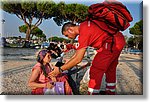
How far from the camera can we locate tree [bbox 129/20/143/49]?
2.40 meters

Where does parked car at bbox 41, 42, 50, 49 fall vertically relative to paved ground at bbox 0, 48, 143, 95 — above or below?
above

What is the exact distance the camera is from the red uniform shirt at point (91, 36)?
7.50 feet

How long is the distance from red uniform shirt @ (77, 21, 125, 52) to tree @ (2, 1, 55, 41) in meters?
0.35

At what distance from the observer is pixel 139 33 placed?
2.43 meters

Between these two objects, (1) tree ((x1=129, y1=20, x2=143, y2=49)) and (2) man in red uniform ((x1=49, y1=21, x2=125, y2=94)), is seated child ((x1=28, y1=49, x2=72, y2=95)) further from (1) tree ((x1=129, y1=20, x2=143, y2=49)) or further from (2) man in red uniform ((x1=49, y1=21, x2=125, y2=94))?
(1) tree ((x1=129, y1=20, x2=143, y2=49))

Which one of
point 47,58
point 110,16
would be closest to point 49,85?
point 47,58

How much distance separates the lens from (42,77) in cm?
238

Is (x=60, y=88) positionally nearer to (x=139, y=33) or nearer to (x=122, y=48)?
(x=122, y=48)

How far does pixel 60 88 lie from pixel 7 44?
59 cm

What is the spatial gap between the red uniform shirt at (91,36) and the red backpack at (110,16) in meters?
0.04

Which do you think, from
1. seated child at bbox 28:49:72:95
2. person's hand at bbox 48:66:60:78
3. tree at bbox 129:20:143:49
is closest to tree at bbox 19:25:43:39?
seated child at bbox 28:49:72:95

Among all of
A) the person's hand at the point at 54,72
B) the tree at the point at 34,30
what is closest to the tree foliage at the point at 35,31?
the tree at the point at 34,30

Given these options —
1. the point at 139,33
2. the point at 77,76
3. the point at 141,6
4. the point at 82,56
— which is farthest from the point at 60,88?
the point at 141,6

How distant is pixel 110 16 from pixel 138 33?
302 mm
